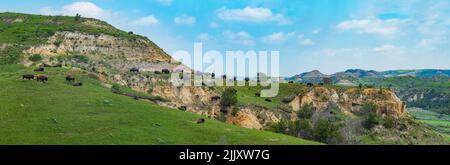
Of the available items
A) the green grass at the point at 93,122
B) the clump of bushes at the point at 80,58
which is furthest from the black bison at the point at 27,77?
the clump of bushes at the point at 80,58

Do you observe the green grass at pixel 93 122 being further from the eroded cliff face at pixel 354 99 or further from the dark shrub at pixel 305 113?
the eroded cliff face at pixel 354 99

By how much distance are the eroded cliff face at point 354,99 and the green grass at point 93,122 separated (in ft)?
179

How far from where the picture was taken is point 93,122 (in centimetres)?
4353

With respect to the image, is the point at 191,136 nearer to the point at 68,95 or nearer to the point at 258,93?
the point at 68,95

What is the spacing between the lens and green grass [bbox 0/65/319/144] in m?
38.3

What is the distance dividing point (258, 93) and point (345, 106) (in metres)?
20.3

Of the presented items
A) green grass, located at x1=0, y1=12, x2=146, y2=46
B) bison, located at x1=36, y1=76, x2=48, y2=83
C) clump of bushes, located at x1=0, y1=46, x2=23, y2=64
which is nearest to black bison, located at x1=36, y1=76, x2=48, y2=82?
bison, located at x1=36, y1=76, x2=48, y2=83

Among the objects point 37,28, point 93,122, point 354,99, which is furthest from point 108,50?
point 93,122

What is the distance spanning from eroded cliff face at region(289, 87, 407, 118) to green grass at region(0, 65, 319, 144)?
54520mm

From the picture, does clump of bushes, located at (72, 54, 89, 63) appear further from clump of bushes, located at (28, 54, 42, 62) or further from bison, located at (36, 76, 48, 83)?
bison, located at (36, 76, 48, 83)

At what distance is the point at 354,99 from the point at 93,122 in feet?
245

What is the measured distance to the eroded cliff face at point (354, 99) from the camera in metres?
103
